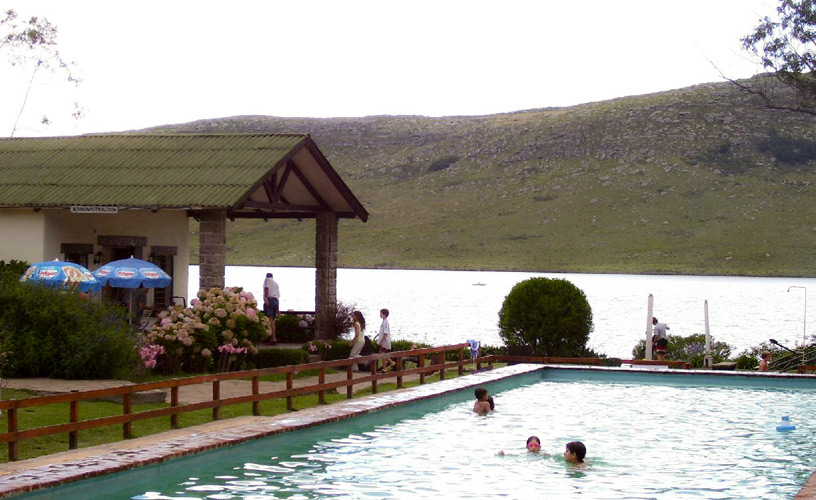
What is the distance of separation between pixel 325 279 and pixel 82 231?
6.48 meters

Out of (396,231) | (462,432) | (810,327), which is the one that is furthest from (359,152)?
(462,432)

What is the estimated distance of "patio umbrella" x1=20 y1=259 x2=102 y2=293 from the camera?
72.0 ft

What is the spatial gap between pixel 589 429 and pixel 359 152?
182268mm

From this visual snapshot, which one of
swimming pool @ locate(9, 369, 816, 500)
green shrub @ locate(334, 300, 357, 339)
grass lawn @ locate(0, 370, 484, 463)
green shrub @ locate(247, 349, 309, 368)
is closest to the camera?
swimming pool @ locate(9, 369, 816, 500)

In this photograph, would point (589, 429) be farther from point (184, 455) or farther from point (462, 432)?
point (184, 455)

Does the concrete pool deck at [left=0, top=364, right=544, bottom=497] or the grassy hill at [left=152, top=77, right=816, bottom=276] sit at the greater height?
the grassy hill at [left=152, top=77, right=816, bottom=276]

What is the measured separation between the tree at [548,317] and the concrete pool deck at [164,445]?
32.8 feet

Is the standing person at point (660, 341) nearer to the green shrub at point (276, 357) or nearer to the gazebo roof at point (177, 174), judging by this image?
the gazebo roof at point (177, 174)

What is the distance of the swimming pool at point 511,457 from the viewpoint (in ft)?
41.9

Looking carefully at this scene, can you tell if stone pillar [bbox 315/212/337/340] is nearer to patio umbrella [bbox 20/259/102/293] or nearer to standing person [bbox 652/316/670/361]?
patio umbrella [bbox 20/259/102/293]

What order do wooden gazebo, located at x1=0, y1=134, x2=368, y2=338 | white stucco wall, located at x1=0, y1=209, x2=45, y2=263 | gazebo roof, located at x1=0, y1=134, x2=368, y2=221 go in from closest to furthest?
wooden gazebo, located at x1=0, y1=134, x2=368, y2=338 < gazebo roof, located at x1=0, y1=134, x2=368, y2=221 < white stucco wall, located at x1=0, y1=209, x2=45, y2=263

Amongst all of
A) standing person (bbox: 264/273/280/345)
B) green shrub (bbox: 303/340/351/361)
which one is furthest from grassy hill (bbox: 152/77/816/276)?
green shrub (bbox: 303/340/351/361)

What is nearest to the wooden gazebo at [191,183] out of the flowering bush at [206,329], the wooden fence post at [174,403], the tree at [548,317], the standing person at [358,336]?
the flowering bush at [206,329]

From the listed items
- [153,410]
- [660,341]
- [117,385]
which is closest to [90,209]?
[117,385]
